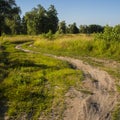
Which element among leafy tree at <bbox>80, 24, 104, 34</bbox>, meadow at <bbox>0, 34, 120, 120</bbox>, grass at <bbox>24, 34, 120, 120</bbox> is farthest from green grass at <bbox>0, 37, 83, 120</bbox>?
leafy tree at <bbox>80, 24, 104, 34</bbox>

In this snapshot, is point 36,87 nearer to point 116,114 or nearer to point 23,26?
point 116,114

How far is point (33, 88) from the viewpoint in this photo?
14.8 meters

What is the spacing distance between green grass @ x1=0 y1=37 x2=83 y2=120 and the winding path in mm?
391

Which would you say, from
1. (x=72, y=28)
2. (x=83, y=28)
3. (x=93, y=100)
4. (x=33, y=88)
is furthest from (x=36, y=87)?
(x=83, y=28)

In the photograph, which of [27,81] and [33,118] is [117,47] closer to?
[27,81]

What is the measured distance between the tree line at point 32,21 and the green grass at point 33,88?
57530 millimetres

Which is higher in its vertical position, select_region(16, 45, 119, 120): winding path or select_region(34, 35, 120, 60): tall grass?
select_region(34, 35, 120, 60): tall grass

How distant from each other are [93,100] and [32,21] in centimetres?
8203

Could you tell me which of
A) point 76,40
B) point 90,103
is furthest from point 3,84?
point 76,40

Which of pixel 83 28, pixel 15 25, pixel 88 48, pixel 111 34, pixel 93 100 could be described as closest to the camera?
pixel 93 100

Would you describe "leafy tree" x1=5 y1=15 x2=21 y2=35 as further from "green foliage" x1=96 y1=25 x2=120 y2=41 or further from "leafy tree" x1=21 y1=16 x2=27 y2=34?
"green foliage" x1=96 y1=25 x2=120 y2=41

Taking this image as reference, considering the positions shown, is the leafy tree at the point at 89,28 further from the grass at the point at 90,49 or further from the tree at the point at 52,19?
the grass at the point at 90,49

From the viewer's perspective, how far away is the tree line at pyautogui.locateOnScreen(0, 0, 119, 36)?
77.2 metres

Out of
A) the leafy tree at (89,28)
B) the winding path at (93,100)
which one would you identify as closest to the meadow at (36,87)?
the winding path at (93,100)
